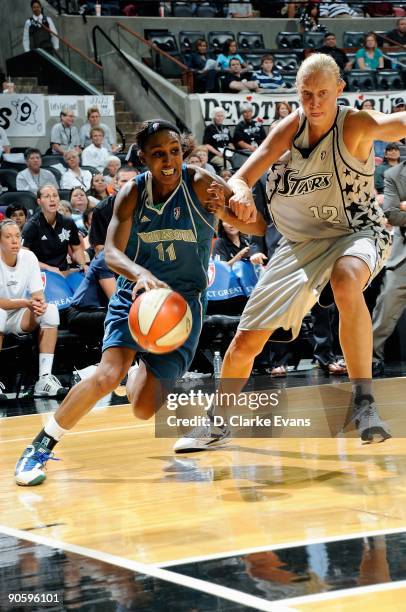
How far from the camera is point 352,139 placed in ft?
16.3

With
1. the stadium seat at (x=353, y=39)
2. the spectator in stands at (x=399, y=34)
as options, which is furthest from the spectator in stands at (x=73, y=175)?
the spectator in stands at (x=399, y=34)

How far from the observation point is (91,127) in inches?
558

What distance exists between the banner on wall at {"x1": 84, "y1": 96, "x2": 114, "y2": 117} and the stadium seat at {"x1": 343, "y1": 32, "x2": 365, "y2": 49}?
7.06m

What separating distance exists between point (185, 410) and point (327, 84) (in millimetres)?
2679

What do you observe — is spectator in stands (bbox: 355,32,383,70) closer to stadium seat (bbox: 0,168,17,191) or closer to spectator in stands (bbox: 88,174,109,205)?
stadium seat (bbox: 0,168,17,191)

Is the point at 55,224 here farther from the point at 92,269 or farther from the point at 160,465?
the point at 160,465

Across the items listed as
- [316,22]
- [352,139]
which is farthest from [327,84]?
[316,22]

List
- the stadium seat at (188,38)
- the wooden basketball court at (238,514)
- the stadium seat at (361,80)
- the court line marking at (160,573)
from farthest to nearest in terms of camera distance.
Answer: the stadium seat at (188,38) → the stadium seat at (361,80) → the wooden basketball court at (238,514) → the court line marking at (160,573)

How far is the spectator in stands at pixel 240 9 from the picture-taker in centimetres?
2045

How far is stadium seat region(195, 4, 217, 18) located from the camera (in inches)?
787

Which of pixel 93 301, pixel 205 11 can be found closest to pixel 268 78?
pixel 205 11

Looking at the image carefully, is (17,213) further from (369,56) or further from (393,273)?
(369,56)

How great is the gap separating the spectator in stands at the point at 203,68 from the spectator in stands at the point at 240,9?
2.22 meters

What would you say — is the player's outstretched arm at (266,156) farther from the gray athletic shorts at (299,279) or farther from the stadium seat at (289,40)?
the stadium seat at (289,40)
